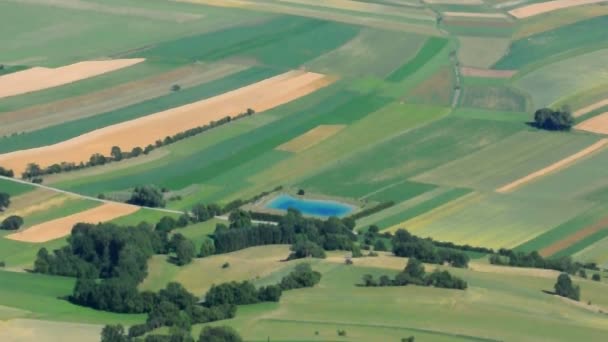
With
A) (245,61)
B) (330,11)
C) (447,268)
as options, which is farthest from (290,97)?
(447,268)

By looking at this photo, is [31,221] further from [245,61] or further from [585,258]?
[245,61]

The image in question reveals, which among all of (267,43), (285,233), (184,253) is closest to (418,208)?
(285,233)

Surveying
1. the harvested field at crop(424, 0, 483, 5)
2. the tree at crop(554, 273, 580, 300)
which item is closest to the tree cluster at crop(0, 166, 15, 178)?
the tree at crop(554, 273, 580, 300)

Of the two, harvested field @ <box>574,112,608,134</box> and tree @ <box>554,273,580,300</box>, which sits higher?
harvested field @ <box>574,112,608,134</box>

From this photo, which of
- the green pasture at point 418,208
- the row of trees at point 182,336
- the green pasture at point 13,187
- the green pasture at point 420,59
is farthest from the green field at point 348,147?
the row of trees at point 182,336

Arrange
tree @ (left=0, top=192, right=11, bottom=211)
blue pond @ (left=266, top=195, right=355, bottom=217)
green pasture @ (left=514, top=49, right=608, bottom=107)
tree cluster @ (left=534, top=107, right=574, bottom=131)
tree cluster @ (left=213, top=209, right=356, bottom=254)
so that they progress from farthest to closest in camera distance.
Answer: green pasture @ (left=514, top=49, right=608, bottom=107) < tree cluster @ (left=534, top=107, right=574, bottom=131) < blue pond @ (left=266, top=195, right=355, bottom=217) < tree @ (left=0, top=192, right=11, bottom=211) < tree cluster @ (left=213, top=209, right=356, bottom=254)

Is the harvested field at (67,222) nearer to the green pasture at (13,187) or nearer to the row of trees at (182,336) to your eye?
the green pasture at (13,187)

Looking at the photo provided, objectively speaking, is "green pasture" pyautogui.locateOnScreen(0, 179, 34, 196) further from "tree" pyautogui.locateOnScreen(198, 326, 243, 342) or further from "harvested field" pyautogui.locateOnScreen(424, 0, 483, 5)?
"harvested field" pyautogui.locateOnScreen(424, 0, 483, 5)

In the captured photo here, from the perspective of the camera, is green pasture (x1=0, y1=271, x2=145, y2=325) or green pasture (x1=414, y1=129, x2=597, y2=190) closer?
green pasture (x1=0, y1=271, x2=145, y2=325)
